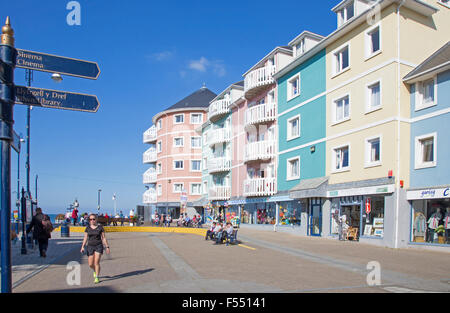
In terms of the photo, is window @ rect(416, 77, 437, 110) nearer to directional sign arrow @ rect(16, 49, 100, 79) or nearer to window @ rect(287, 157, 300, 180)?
window @ rect(287, 157, 300, 180)

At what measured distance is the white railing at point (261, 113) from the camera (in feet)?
94.3

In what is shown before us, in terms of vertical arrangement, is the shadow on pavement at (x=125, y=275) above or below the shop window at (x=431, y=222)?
below

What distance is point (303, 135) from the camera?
2512 centimetres

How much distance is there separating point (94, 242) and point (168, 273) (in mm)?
2071

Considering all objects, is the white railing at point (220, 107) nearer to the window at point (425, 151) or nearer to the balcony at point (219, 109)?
the balcony at point (219, 109)

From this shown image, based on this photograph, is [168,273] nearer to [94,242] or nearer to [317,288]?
[94,242]

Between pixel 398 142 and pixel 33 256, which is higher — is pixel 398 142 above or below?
above

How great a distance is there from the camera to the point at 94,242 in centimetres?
934

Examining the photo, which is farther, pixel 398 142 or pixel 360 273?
pixel 398 142

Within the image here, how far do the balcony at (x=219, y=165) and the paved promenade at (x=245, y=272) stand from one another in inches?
849

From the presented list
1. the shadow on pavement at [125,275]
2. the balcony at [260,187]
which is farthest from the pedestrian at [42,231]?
the balcony at [260,187]

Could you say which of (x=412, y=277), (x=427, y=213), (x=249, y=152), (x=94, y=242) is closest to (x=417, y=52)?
(x=427, y=213)

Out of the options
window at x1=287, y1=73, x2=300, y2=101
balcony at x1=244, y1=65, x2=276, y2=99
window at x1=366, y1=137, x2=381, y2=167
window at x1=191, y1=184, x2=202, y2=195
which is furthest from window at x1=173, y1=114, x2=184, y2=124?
window at x1=366, y1=137, x2=381, y2=167
